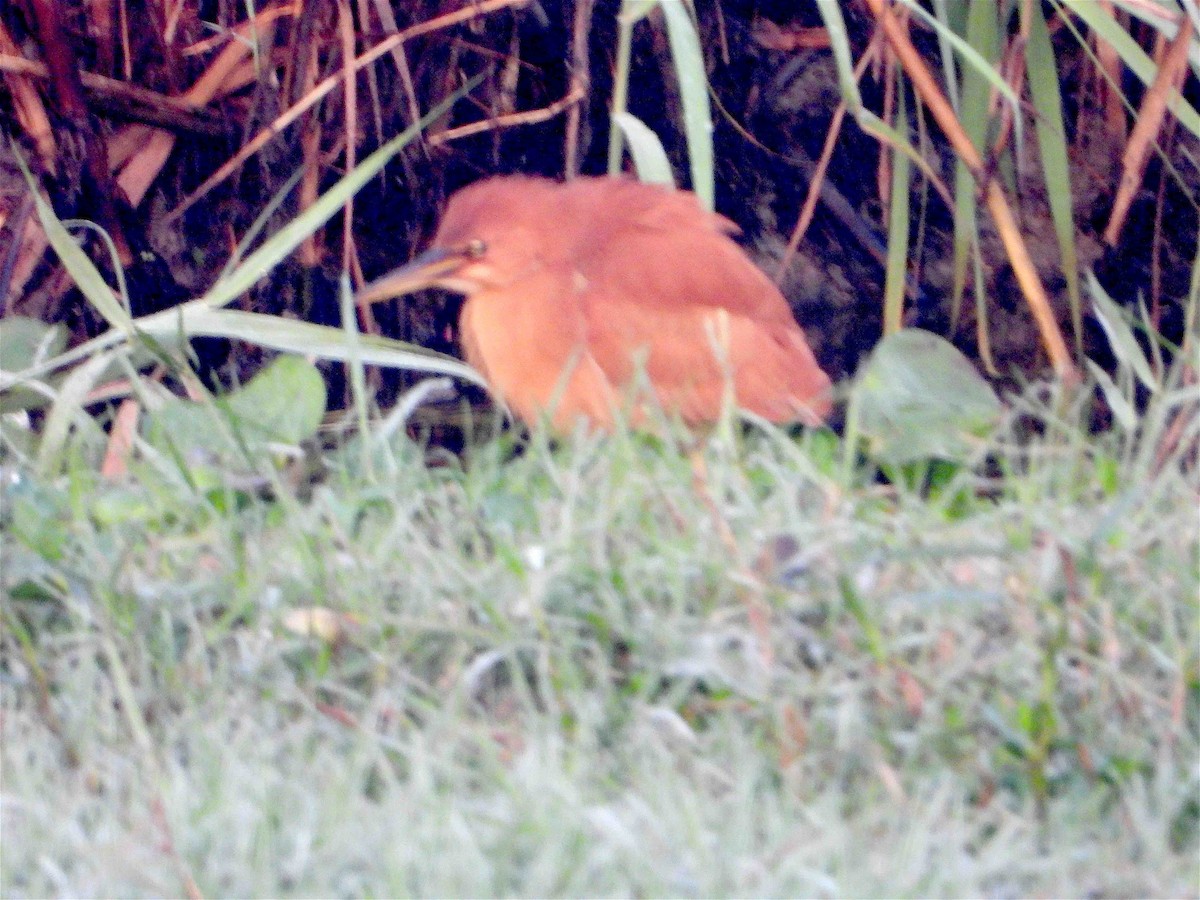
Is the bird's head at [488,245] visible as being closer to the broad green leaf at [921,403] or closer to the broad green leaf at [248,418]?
the broad green leaf at [248,418]

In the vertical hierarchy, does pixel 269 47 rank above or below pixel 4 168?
above

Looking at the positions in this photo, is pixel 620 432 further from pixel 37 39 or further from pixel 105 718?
pixel 37 39

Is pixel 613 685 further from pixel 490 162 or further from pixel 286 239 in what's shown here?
pixel 490 162

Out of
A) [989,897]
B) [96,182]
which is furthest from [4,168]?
[989,897]

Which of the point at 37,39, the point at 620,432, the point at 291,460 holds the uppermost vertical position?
the point at 37,39

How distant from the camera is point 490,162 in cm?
351

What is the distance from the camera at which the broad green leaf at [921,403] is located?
94.2 inches

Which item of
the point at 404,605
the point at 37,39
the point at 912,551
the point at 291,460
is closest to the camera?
the point at 912,551

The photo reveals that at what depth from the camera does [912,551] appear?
1.76 m

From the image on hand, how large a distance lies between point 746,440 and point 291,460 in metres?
0.69

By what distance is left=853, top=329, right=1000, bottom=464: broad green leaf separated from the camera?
239cm

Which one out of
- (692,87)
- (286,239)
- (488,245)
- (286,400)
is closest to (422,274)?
(488,245)

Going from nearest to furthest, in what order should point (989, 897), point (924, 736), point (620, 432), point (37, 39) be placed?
point (989, 897)
point (924, 736)
point (620, 432)
point (37, 39)

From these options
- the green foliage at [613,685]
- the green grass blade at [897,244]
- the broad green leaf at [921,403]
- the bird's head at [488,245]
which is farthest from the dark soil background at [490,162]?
the green foliage at [613,685]
